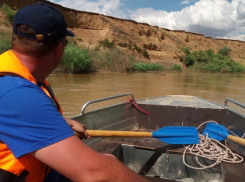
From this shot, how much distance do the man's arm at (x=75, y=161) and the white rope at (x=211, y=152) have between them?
6.04 ft

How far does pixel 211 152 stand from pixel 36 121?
2.38 meters

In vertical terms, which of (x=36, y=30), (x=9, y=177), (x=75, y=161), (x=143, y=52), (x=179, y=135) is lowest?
(x=179, y=135)

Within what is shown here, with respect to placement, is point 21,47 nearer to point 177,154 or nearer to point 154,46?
point 177,154

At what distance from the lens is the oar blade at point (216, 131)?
2.93 metres

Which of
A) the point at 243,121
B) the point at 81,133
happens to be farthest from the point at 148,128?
the point at 81,133

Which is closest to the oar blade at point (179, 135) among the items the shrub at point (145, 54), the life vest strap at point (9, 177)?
the life vest strap at point (9, 177)

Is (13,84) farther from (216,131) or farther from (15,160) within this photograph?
(216,131)

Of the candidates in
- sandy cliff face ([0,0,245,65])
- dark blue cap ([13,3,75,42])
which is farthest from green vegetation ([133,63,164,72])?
dark blue cap ([13,3,75,42])

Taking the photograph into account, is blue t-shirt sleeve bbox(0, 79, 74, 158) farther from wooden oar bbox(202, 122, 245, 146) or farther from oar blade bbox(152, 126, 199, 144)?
wooden oar bbox(202, 122, 245, 146)

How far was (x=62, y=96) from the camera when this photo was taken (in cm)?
972

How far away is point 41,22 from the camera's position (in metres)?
1.00

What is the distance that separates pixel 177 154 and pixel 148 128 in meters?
0.98

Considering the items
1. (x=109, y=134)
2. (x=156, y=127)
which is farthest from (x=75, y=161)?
(x=156, y=127)

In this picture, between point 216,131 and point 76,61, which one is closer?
point 216,131
